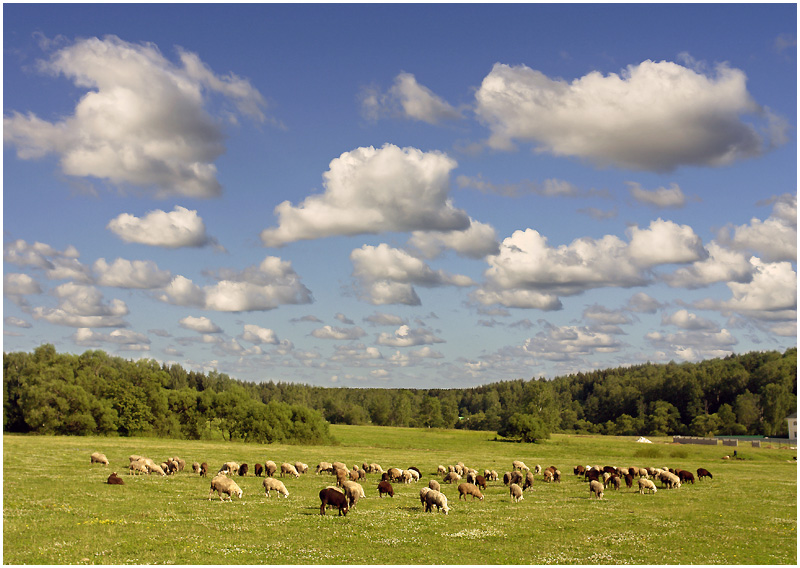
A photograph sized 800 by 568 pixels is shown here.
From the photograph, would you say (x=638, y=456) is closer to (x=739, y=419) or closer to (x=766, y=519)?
(x=766, y=519)

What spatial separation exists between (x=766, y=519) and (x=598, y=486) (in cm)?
978

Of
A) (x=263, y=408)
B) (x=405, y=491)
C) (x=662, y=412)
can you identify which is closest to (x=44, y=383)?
(x=263, y=408)

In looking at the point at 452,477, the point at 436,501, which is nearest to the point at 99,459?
the point at 452,477

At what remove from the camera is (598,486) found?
3762 centimetres

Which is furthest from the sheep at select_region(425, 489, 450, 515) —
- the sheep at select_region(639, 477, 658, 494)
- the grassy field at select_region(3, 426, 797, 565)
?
the sheep at select_region(639, 477, 658, 494)

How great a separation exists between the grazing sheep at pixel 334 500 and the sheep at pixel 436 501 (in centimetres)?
469

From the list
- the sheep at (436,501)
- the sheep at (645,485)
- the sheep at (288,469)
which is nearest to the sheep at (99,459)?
the sheep at (288,469)

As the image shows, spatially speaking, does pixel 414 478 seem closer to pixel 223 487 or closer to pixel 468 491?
pixel 468 491

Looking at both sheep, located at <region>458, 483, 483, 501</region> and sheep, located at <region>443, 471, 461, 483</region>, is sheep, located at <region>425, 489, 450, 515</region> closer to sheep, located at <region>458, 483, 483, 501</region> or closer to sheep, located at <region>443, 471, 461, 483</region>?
sheep, located at <region>458, 483, 483, 501</region>

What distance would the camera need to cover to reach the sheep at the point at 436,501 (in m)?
30.5

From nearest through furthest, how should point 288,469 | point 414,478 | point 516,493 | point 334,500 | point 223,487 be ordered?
point 334,500, point 223,487, point 516,493, point 414,478, point 288,469

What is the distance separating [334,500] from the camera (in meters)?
28.7

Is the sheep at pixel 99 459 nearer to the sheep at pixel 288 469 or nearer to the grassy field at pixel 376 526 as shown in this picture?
the grassy field at pixel 376 526

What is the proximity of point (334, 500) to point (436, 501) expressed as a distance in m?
5.54
